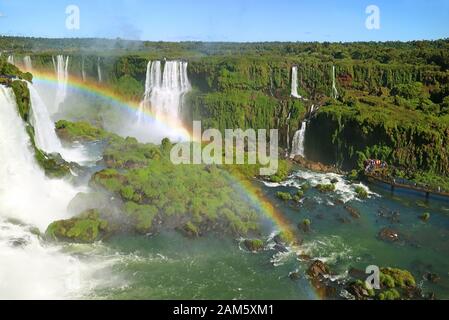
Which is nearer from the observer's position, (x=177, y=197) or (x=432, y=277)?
(x=432, y=277)

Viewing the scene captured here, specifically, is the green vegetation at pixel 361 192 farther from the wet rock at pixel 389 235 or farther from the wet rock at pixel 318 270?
the wet rock at pixel 318 270

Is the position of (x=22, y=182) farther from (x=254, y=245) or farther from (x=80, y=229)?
(x=254, y=245)

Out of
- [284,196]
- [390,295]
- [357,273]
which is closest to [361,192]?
[284,196]

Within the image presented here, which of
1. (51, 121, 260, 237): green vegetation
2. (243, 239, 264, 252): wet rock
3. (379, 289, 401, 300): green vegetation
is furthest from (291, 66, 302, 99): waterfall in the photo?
(379, 289, 401, 300): green vegetation

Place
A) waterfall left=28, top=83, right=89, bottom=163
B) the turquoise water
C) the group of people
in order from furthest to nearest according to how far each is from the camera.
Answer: the group of people → waterfall left=28, top=83, right=89, bottom=163 → the turquoise water

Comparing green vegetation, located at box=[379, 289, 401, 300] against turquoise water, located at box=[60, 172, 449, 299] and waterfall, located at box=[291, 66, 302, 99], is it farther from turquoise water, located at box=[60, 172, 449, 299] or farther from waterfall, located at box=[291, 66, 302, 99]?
waterfall, located at box=[291, 66, 302, 99]
